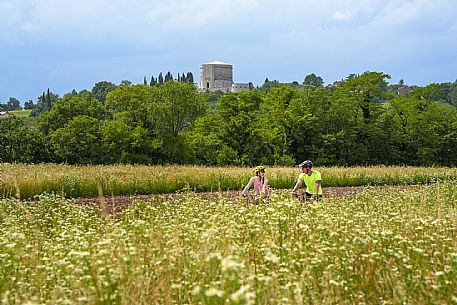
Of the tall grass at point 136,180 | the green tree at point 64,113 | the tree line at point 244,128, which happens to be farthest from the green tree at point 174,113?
the tall grass at point 136,180

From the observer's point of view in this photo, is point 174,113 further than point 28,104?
No

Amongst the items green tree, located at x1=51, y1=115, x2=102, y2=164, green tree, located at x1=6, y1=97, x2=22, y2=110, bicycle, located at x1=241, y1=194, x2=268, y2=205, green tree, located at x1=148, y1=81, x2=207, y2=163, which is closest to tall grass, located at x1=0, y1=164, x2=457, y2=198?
bicycle, located at x1=241, y1=194, x2=268, y2=205

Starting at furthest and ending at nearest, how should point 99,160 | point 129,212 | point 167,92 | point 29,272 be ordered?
point 99,160 → point 167,92 → point 129,212 → point 29,272

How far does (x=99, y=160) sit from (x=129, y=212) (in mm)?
37805

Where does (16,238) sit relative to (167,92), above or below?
below

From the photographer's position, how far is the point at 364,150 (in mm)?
55906

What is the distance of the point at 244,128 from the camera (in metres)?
51.2

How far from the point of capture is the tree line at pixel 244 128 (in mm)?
46406

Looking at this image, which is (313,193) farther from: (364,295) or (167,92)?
(167,92)

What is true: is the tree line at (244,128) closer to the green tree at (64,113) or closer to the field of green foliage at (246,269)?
the green tree at (64,113)

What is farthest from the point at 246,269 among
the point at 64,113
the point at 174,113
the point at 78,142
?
the point at 64,113

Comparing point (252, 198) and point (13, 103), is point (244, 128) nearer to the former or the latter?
point (252, 198)

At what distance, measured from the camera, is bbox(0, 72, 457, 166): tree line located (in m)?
46.4

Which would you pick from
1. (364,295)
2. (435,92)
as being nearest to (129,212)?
(364,295)
